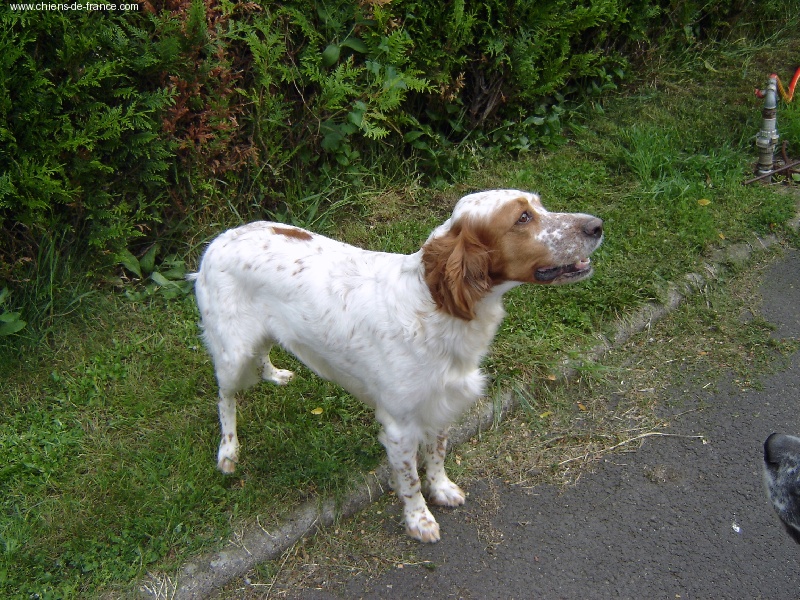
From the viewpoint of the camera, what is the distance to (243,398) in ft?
12.0

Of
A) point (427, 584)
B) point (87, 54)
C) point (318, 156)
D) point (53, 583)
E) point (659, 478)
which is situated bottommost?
point (53, 583)

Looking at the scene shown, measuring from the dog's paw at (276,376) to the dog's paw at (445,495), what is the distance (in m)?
0.97

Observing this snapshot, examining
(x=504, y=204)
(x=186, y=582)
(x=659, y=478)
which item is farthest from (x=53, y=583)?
(x=659, y=478)

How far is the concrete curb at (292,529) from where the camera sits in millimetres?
2832

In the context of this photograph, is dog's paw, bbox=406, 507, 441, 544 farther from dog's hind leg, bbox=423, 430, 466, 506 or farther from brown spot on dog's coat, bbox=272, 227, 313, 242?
brown spot on dog's coat, bbox=272, 227, 313, 242

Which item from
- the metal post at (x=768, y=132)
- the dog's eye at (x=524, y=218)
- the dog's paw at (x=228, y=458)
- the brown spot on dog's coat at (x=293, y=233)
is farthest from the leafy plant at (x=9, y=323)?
the metal post at (x=768, y=132)

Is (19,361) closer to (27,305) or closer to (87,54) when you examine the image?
(27,305)

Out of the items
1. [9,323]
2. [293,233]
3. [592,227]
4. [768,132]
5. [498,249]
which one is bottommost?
[9,323]

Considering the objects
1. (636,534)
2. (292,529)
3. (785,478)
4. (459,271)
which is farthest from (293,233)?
(785,478)

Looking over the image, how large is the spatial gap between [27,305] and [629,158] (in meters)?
4.01

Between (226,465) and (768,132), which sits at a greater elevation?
(768,132)

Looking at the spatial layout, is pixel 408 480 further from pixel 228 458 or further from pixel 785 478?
pixel 785 478

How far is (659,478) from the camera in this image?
3.29 meters

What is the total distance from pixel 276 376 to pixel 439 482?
104 cm
